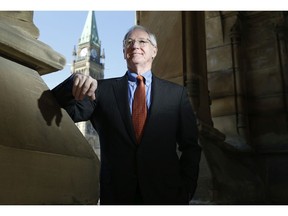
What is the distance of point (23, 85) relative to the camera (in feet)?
3.73


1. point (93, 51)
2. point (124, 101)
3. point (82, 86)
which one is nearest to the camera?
point (82, 86)

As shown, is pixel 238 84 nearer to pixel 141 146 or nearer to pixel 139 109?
pixel 139 109

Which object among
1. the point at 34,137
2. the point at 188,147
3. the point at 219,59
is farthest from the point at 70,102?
the point at 219,59

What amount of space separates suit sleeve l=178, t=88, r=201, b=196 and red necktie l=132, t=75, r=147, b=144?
0.19 meters

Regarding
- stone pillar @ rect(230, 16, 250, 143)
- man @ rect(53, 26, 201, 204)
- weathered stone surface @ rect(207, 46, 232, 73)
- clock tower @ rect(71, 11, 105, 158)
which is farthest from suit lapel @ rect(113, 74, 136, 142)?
weathered stone surface @ rect(207, 46, 232, 73)

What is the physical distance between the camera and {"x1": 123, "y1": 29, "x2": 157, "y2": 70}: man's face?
4.95ft

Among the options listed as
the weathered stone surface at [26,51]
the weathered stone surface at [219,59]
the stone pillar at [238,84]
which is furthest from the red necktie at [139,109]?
the weathered stone surface at [219,59]

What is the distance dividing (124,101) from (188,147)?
0.37 meters

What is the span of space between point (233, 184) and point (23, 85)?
71.3 inches

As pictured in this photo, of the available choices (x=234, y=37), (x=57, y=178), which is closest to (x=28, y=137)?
(x=57, y=178)

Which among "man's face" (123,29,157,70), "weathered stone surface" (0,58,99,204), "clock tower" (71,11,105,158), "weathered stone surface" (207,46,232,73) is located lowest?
"weathered stone surface" (0,58,99,204)

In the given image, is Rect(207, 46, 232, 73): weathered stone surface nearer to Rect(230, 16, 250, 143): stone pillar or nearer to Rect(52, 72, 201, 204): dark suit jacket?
Rect(230, 16, 250, 143): stone pillar

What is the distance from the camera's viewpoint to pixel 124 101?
149cm
